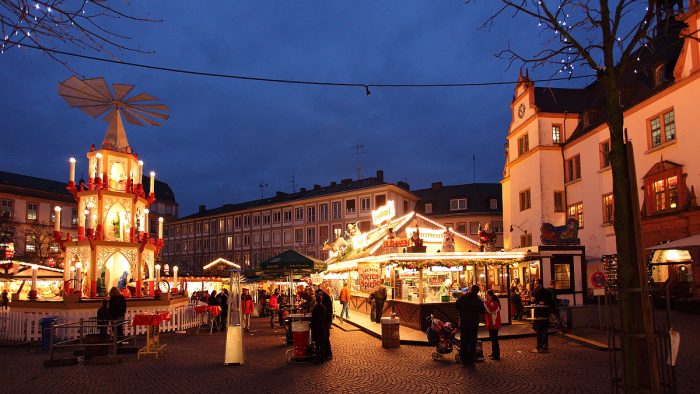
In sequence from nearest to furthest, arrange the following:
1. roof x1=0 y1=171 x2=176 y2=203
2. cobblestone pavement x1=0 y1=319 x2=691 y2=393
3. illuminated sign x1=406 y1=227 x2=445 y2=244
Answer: cobblestone pavement x1=0 y1=319 x2=691 y2=393 < illuminated sign x1=406 y1=227 x2=445 y2=244 < roof x1=0 y1=171 x2=176 y2=203

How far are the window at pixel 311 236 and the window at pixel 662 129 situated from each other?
43934mm

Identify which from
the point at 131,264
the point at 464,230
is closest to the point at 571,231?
the point at 131,264

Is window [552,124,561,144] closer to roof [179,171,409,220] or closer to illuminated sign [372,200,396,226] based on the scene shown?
illuminated sign [372,200,396,226]

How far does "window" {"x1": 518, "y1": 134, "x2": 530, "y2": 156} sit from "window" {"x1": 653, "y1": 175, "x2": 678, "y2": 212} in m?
12.8

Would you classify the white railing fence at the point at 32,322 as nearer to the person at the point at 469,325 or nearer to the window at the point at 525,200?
the person at the point at 469,325

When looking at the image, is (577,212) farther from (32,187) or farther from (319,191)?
(32,187)

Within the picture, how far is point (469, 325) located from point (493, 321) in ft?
4.07

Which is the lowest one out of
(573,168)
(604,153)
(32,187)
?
(573,168)

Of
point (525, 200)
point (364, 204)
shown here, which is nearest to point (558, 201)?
point (525, 200)

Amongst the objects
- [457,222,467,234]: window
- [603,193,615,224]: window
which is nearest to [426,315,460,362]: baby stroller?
[603,193,615,224]: window

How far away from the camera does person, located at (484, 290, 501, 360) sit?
44.1ft

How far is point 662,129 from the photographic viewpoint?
2580 centimetres

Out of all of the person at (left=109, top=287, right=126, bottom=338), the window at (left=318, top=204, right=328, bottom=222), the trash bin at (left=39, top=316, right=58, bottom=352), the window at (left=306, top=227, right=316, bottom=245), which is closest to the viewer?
the person at (left=109, top=287, right=126, bottom=338)

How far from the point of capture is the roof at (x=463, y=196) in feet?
216
